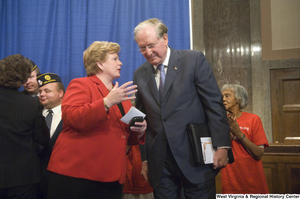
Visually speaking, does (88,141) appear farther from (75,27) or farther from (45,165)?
(75,27)

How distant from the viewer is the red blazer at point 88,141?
144 centimetres

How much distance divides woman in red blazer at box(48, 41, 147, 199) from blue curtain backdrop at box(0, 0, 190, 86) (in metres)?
1.57

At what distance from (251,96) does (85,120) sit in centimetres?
345

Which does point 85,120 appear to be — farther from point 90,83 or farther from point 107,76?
point 107,76

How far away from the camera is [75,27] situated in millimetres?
3258

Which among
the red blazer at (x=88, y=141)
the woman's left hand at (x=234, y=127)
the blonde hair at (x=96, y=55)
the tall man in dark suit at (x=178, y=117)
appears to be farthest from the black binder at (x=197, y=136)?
the woman's left hand at (x=234, y=127)

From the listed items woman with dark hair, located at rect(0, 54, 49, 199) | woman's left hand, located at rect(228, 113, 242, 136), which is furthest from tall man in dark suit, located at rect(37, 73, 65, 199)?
woman's left hand, located at rect(228, 113, 242, 136)

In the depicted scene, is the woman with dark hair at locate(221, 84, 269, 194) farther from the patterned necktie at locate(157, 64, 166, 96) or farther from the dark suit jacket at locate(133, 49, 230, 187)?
the patterned necktie at locate(157, 64, 166, 96)

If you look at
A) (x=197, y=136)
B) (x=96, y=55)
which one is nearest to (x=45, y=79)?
(x=96, y=55)

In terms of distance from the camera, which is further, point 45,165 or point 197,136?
point 45,165

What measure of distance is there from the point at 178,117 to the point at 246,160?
46.9 inches

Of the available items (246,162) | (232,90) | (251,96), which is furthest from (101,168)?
(251,96)

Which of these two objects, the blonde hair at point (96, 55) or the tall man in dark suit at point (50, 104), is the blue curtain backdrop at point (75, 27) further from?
the blonde hair at point (96, 55)

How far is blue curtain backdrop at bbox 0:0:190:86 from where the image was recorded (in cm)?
312
